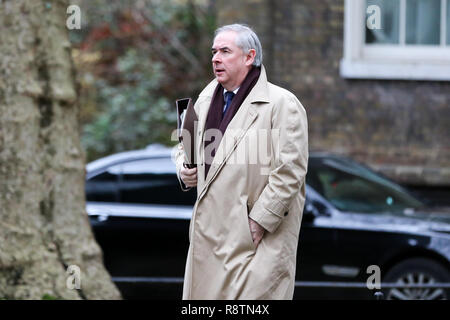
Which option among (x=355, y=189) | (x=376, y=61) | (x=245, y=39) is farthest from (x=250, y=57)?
(x=376, y=61)

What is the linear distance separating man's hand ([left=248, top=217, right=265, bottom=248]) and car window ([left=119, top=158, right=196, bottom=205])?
3.50 meters

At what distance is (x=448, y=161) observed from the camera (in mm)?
11992

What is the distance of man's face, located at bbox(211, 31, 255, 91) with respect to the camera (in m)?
4.36

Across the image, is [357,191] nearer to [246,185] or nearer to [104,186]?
[104,186]

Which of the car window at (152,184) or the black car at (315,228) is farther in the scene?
the car window at (152,184)

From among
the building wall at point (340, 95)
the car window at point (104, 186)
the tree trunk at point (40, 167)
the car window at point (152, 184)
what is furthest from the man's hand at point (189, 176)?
the building wall at point (340, 95)

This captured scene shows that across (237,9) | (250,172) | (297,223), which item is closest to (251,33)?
(250,172)

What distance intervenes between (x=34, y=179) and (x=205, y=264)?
220cm

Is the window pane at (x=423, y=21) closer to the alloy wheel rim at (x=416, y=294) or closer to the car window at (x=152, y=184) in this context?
the car window at (x=152, y=184)

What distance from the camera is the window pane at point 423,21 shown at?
12297 millimetres

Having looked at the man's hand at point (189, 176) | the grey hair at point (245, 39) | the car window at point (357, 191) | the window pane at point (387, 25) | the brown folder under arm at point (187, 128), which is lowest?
the car window at point (357, 191)

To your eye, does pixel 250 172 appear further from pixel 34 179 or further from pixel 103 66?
pixel 103 66

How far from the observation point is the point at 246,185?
4.32 m

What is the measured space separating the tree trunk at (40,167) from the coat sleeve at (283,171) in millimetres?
2304
